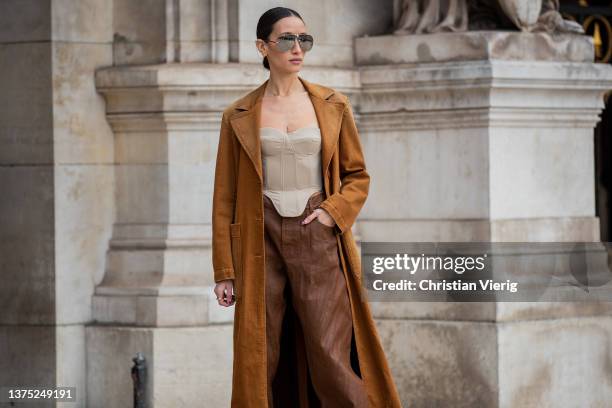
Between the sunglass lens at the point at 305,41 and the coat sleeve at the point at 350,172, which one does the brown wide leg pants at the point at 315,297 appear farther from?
the sunglass lens at the point at 305,41

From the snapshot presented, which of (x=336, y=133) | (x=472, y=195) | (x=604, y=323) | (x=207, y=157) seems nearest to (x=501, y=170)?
(x=472, y=195)

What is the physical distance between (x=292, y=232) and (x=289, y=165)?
0.97 feet

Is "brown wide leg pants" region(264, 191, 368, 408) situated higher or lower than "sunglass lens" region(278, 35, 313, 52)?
lower

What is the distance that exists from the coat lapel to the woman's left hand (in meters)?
0.17

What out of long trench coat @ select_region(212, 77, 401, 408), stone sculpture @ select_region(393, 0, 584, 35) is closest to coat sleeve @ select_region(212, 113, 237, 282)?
long trench coat @ select_region(212, 77, 401, 408)

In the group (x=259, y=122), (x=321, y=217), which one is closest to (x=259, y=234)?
(x=321, y=217)

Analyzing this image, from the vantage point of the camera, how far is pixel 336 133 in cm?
678

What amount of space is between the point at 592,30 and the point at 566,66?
258cm

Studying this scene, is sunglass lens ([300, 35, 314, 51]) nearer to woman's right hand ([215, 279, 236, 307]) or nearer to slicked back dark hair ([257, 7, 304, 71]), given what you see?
slicked back dark hair ([257, 7, 304, 71])

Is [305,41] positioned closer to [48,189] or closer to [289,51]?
[289,51]

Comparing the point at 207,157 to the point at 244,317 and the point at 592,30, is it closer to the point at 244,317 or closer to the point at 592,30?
the point at 244,317

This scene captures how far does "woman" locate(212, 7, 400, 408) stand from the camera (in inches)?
264

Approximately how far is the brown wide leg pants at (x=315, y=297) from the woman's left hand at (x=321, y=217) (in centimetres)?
2

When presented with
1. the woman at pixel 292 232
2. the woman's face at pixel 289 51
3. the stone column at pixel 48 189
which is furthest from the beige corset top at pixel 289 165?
the stone column at pixel 48 189
